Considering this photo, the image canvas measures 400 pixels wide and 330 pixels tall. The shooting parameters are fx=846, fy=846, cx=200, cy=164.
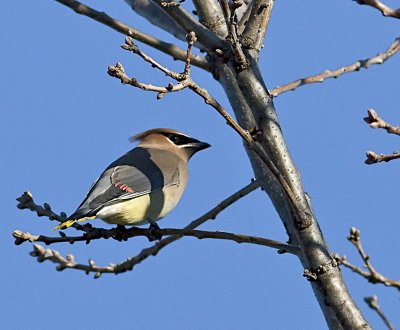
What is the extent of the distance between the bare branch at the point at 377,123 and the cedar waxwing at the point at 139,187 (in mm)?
1919

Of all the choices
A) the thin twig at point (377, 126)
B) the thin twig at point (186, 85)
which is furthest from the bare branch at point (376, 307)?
the thin twig at point (186, 85)

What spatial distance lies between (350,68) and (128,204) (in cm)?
185

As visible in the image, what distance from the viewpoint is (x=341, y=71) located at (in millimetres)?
3838

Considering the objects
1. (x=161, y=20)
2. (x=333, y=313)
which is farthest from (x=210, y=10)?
(x=333, y=313)

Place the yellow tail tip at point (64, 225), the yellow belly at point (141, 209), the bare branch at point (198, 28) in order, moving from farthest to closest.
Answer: the yellow belly at point (141, 209) → the yellow tail tip at point (64, 225) → the bare branch at point (198, 28)

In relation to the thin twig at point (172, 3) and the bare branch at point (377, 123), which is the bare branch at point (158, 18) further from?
the bare branch at point (377, 123)

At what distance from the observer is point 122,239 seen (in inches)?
187

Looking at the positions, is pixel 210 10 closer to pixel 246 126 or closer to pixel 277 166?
pixel 246 126

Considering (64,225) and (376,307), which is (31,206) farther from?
(376,307)

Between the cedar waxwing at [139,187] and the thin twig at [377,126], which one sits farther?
the cedar waxwing at [139,187]

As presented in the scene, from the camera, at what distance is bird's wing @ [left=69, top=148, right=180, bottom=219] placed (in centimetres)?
496

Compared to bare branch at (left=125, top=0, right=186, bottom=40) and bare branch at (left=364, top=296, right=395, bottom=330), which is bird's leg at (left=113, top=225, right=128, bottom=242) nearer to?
bare branch at (left=125, top=0, right=186, bottom=40)

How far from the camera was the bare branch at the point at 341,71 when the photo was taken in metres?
3.74

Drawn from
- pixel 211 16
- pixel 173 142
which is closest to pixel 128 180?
pixel 173 142
